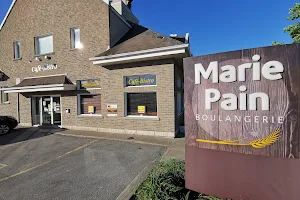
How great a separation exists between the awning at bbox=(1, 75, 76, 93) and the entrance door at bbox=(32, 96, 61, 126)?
1.23m

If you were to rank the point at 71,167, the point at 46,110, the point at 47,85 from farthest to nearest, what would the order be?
the point at 46,110
the point at 47,85
the point at 71,167

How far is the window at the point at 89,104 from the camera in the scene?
403 inches

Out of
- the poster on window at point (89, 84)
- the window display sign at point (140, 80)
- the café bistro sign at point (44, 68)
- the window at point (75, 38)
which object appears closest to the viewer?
the window display sign at point (140, 80)

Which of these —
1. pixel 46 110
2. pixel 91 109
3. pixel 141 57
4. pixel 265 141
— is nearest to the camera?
pixel 265 141

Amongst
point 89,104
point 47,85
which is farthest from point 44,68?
point 89,104

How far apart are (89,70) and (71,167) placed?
21.6ft

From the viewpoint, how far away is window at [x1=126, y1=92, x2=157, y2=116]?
8859 millimetres

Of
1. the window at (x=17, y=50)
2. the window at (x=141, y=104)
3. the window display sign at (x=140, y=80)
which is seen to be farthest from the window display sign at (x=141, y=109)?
the window at (x=17, y=50)

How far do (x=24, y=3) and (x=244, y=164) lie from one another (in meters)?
16.6

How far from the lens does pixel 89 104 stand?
34.4 ft

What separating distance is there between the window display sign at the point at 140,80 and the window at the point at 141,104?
564 millimetres

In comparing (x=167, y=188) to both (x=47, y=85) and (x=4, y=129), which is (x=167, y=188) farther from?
(x=4, y=129)

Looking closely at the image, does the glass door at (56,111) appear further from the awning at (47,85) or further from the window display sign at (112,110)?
the window display sign at (112,110)

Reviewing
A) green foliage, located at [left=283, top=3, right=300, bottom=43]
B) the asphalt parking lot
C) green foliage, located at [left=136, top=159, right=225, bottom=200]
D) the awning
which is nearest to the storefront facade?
the awning
